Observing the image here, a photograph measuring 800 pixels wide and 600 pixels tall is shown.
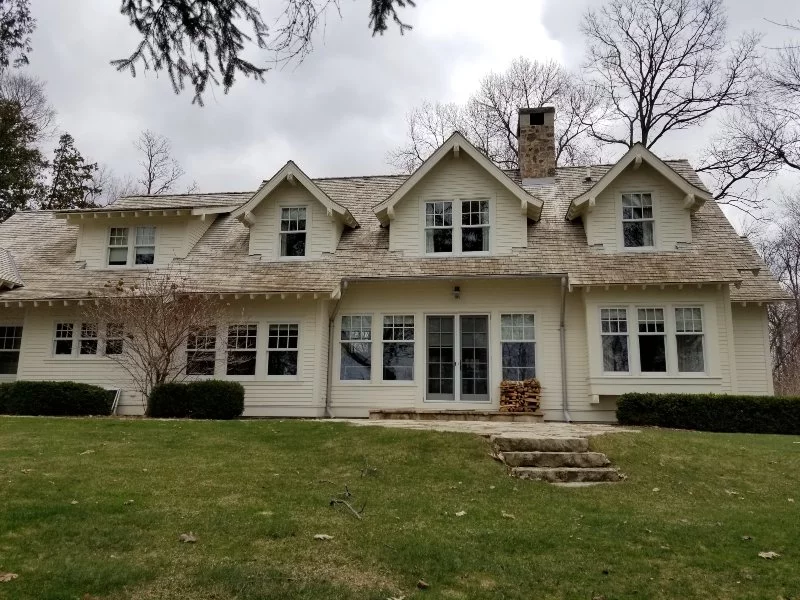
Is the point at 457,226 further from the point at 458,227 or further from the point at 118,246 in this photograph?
the point at 118,246

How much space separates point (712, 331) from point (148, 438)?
12.1m

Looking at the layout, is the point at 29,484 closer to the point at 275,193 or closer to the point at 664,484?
the point at 664,484

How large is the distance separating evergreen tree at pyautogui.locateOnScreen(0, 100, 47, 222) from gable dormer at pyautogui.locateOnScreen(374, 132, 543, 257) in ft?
77.2

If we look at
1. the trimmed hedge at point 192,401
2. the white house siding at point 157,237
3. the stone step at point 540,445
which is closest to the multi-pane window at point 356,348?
the trimmed hedge at point 192,401

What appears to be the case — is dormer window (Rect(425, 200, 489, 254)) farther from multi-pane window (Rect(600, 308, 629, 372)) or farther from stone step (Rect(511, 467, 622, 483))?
stone step (Rect(511, 467, 622, 483))

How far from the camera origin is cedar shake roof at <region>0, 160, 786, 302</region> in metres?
15.3

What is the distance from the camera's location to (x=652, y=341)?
1506 centimetres

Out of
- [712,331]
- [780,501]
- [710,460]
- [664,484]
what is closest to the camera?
[780,501]

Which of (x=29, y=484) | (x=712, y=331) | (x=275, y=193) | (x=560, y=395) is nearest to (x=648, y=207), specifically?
(x=712, y=331)

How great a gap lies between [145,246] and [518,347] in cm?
1070

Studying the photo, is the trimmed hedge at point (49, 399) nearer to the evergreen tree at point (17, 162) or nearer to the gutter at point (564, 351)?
the gutter at point (564, 351)

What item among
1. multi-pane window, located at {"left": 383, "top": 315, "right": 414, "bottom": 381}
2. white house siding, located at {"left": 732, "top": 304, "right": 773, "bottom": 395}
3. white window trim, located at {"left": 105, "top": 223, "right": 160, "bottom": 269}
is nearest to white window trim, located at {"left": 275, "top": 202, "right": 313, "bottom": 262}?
multi-pane window, located at {"left": 383, "top": 315, "right": 414, "bottom": 381}

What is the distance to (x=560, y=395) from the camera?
15.3 metres

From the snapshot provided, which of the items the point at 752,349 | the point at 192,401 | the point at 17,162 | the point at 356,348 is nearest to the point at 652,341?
the point at 752,349
